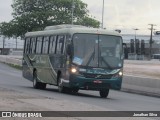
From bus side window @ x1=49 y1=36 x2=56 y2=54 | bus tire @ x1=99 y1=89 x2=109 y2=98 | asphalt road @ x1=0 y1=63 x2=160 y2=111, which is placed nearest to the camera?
asphalt road @ x1=0 y1=63 x2=160 y2=111

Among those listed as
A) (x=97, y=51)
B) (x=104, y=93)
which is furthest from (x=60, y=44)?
(x=104, y=93)

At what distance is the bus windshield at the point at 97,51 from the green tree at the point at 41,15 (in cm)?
5583

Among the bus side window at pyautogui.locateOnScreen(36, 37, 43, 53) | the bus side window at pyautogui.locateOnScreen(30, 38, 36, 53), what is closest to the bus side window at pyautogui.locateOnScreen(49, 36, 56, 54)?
the bus side window at pyautogui.locateOnScreen(36, 37, 43, 53)

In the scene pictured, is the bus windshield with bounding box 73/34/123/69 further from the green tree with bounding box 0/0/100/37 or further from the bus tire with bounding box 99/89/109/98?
the green tree with bounding box 0/0/100/37

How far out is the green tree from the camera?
8000 cm

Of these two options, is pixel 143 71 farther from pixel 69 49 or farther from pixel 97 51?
pixel 69 49

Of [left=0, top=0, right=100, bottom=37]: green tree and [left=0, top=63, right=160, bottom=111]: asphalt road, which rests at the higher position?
[left=0, top=0, right=100, bottom=37]: green tree

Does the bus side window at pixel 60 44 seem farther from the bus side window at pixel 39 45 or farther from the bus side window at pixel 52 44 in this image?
the bus side window at pixel 39 45

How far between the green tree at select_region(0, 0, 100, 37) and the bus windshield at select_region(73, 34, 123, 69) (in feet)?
183

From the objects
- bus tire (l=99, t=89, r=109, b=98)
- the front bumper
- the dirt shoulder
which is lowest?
the dirt shoulder

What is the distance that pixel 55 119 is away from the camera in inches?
474

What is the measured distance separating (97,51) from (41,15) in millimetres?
57270

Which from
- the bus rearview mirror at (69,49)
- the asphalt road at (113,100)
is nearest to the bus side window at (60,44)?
the bus rearview mirror at (69,49)

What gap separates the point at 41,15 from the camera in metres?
79.9
